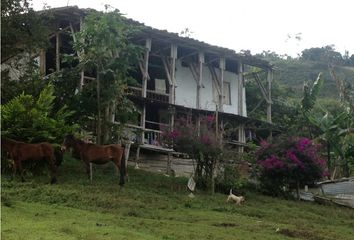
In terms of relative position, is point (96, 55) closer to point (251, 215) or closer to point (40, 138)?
point (40, 138)

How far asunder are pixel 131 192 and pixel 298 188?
773 cm

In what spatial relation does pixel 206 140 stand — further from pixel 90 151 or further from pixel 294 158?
pixel 90 151

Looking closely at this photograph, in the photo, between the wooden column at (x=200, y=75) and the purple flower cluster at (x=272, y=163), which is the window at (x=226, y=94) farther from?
the purple flower cluster at (x=272, y=163)

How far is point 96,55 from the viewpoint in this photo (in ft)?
63.1

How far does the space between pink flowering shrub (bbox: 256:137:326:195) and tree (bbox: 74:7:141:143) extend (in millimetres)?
5935

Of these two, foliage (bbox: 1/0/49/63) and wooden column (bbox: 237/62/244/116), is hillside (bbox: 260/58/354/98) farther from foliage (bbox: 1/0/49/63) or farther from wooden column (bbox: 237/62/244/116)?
foliage (bbox: 1/0/49/63)


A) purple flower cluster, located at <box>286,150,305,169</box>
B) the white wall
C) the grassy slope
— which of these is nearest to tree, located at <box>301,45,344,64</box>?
the grassy slope

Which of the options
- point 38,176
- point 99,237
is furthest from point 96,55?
point 99,237

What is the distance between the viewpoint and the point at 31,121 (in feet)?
55.5

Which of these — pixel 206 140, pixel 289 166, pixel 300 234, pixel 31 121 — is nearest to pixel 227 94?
pixel 289 166

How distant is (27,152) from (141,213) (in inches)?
179

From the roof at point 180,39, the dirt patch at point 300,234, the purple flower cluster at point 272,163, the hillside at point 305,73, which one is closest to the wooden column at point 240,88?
the roof at point 180,39

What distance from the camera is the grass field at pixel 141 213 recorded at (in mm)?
10508

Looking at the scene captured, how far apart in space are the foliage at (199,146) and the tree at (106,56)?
2202 mm
